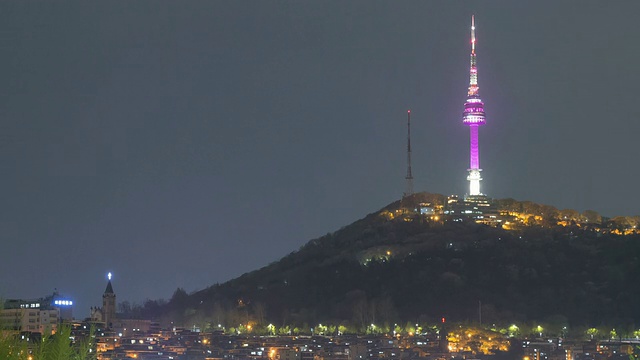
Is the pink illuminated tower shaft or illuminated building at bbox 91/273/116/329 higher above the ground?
the pink illuminated tower shaft

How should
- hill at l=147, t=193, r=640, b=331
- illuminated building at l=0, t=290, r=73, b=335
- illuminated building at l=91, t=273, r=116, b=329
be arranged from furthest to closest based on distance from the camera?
hill at l=147, t=193, r=640, b=331, illuminated building at l=91, t=273, r=116, b=329, illuminated building at l=0, t=290, r=73, b=335

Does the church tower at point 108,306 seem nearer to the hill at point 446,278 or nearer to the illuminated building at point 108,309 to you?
the illuminated building at point 108,309

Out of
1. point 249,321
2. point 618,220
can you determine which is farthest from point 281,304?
point 618,220

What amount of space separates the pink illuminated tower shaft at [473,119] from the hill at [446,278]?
4.19m

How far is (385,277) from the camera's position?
114250 millimetres

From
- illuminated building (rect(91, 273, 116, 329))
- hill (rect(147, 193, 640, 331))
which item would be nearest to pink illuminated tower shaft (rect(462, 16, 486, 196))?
hill (rect(147, 193, 640, 331))

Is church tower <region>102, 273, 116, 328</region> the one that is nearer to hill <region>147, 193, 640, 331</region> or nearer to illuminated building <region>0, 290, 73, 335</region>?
illuminated building <region>0, 290, 73, 335</region>

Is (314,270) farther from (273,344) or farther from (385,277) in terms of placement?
(273,344)

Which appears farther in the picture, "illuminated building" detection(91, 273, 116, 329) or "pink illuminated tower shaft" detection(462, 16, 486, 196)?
"pink illuminated tower shaft" detection(462, 16, 486, 196)

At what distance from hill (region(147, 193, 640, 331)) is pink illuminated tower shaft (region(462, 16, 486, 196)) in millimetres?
4188

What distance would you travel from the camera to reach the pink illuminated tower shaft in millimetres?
134250

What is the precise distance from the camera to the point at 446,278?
110m

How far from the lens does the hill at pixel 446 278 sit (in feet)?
343

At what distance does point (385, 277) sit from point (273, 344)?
26953 millimetres
